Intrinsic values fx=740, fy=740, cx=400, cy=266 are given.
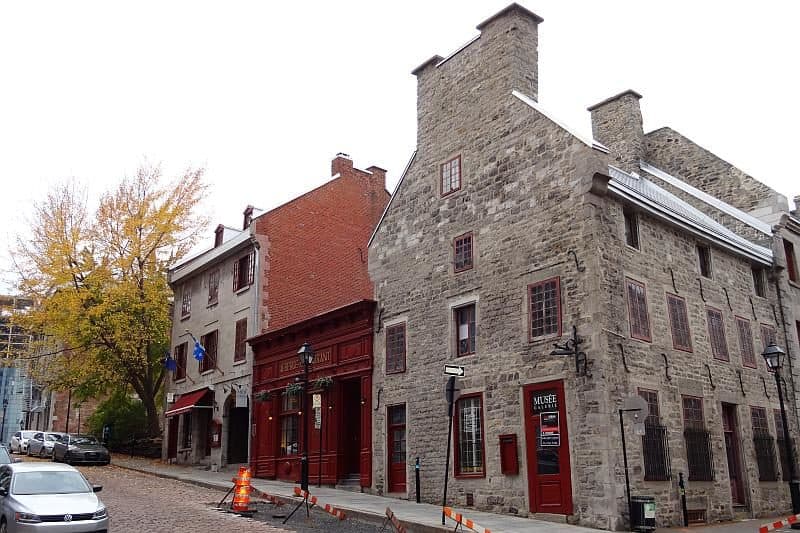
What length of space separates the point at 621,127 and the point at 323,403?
14858 mm

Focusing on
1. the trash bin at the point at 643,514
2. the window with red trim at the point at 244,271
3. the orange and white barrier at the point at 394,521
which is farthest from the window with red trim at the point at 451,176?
the window with red trim at the point at 244,271

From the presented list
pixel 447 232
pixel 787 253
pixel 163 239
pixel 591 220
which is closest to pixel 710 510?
pixel 591 220

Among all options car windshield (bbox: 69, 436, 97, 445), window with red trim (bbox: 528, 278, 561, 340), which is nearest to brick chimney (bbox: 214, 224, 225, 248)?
car windshield (bbox: 69, 436, 97, 445)

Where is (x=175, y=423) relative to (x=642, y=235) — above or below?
below

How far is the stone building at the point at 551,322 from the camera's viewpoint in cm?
1559

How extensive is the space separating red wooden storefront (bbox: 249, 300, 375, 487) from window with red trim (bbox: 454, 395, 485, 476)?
3.66 m

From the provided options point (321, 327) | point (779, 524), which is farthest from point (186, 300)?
point (779, 524)

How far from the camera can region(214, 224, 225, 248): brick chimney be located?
3166cm

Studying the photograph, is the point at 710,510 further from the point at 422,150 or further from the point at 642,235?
the point at 422,150

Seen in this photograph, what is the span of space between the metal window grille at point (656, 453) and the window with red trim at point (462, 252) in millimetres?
5902

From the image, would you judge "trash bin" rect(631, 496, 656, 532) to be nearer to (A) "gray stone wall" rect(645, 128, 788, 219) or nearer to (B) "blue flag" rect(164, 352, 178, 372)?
(A) "gray stone wall" rect(645, 128, 788, 219)

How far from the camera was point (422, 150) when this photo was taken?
2128 cm

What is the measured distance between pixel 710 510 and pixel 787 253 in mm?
10636

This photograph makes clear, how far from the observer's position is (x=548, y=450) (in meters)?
15.8
